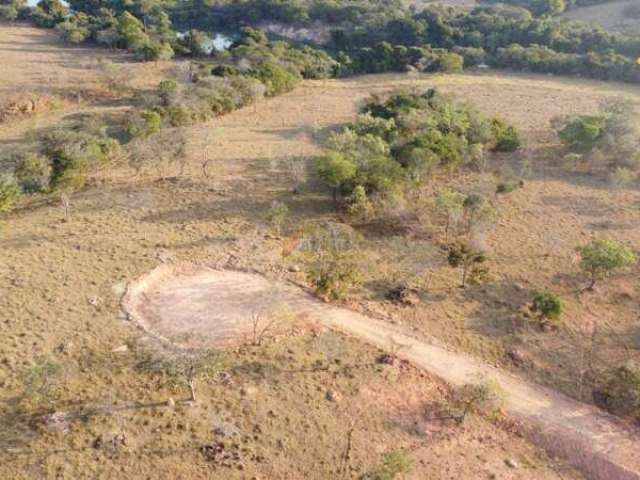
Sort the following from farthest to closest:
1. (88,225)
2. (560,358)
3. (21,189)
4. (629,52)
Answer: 1. (629,52)
2. (21,189)
3. (88,225)
4. (560,358)

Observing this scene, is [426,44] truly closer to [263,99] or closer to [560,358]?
[263,99]

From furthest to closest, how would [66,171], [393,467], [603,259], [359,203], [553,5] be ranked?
[553,5] < [66,171] < [359,203] < [603,259] < [393,467]

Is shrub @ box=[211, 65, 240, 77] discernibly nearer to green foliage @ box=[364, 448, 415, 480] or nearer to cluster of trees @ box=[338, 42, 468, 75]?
cluster of trees @ box=[338, 42, 468, 75]

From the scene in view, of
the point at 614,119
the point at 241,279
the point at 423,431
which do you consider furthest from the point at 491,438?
the point at 614,119

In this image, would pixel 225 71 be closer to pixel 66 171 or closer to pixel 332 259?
pixel 66 171

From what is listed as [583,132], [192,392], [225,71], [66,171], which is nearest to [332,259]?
[192,392]
